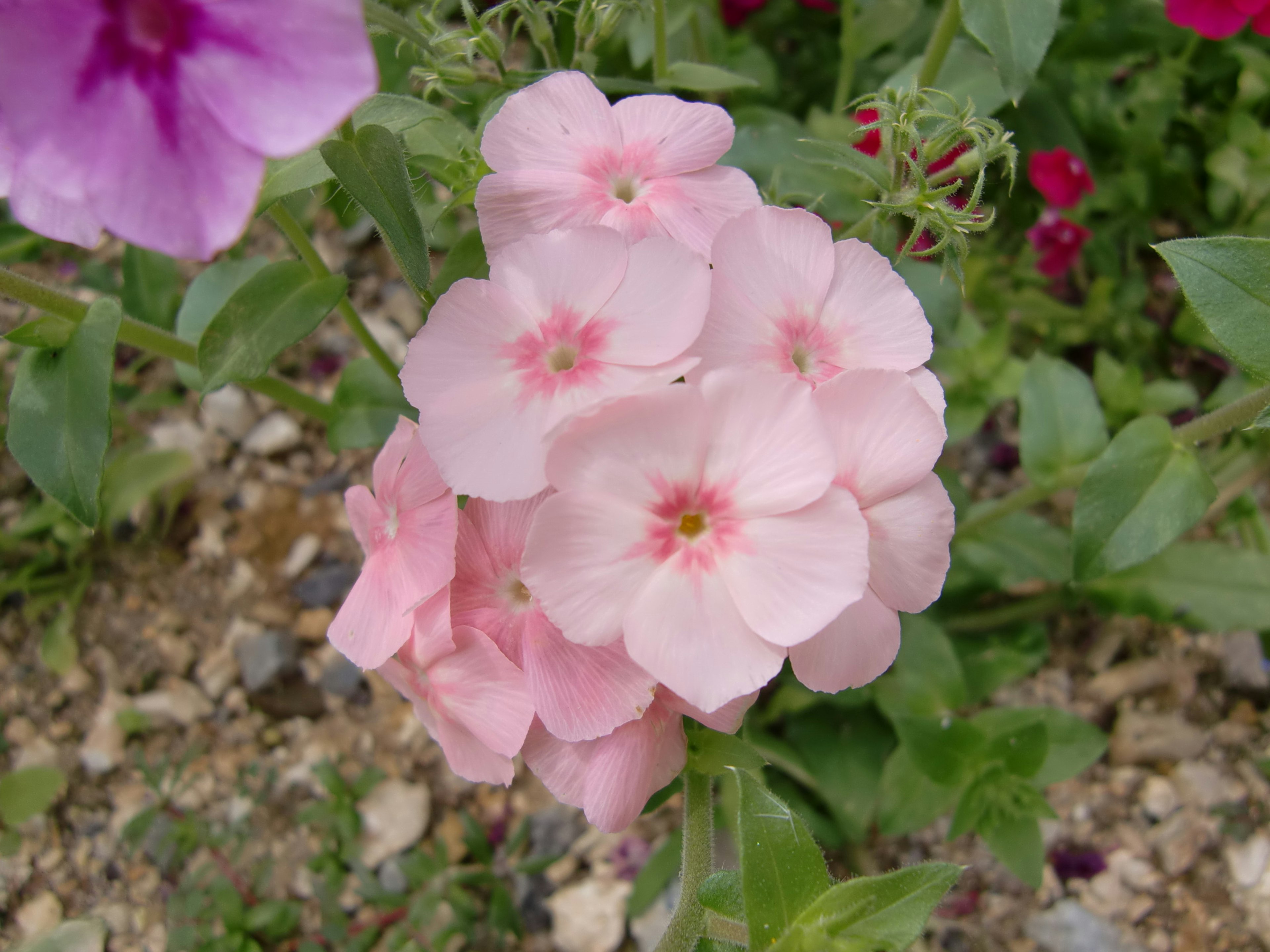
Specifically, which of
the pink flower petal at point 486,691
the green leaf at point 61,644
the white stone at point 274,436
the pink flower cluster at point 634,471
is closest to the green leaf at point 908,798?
the pink flower cluster at point 634,471

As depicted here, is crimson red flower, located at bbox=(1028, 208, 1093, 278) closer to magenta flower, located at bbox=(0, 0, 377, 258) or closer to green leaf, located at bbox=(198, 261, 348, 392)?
green leaf, located at bbox=(198, 261, 348, 392)

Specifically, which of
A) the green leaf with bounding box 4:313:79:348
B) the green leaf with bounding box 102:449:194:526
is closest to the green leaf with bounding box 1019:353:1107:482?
the green leaf with bounding box 4:313:79:348

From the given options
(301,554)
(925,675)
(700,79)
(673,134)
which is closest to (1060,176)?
(700,79)

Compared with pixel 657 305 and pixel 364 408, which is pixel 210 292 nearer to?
A: pixel 364 408

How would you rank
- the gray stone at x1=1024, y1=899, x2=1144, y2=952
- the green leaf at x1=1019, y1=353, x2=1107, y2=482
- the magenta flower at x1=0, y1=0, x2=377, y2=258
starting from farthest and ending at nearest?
the gray stone at x1=1024, y1=899, x2=1144, y2=952
the green leaf at x1=1019, y1=353, x2=1107, y2=482
the magenta flower at x1=0, y1=0, x2=377, y2=258

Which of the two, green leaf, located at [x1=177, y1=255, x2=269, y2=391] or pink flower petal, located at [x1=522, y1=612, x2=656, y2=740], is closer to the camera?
pink flower petal, located at [x1=522, y1=612, x2=656, y2=740]

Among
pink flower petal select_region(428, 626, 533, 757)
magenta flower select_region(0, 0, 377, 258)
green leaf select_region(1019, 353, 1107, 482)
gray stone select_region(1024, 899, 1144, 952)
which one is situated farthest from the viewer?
gray stone select_region(1024, 899, 1144, 952)
